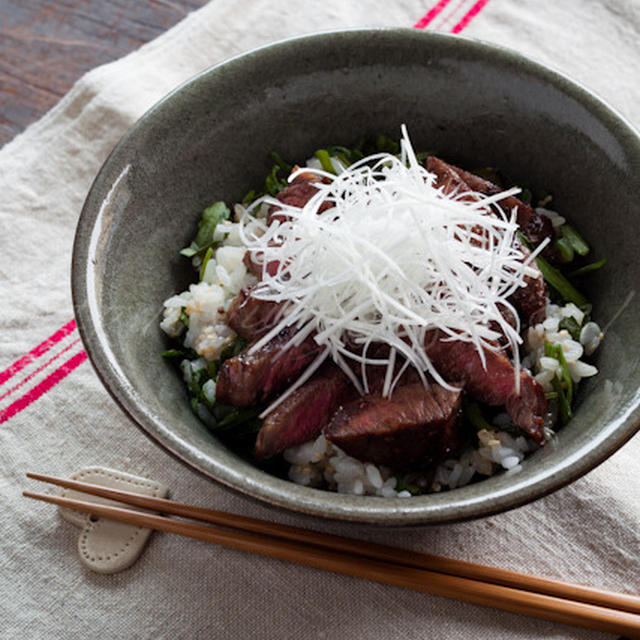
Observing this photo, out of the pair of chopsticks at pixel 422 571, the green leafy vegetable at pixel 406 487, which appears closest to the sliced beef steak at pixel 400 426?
the green leafy vegetable at pixel 406 487

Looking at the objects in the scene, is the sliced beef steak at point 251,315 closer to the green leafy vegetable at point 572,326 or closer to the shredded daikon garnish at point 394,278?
the shredded daikon garnish at point 394,278

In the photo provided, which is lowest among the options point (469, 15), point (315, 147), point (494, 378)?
point (315, 147)

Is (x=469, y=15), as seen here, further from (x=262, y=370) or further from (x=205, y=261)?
(x=262, y=370)

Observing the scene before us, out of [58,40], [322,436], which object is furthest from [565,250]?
[58,40]

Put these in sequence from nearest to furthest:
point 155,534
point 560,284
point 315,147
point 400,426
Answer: point 400,426 < point 155,534 < point 560,284 < point 315,147

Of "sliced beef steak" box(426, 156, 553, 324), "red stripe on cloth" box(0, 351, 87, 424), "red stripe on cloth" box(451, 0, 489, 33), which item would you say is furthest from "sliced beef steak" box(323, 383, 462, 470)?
"red stripe on cloth" box(451, 0, 489, 33)

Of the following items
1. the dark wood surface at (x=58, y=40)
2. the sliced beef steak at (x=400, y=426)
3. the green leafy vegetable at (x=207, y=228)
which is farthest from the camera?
the dark wood surface at (x=58, y=40)

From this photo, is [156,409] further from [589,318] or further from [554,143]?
[554,143]
